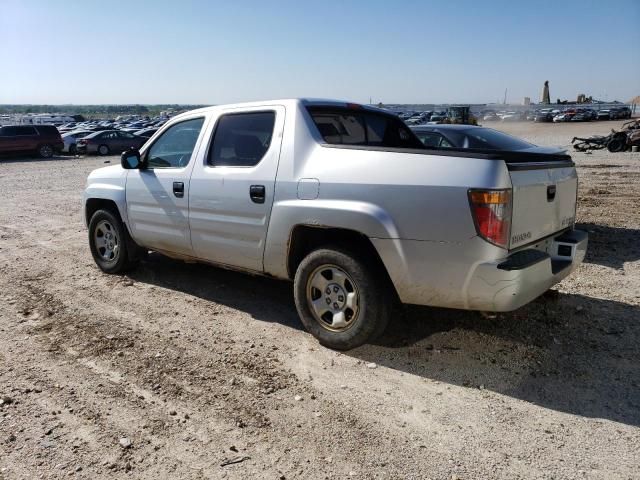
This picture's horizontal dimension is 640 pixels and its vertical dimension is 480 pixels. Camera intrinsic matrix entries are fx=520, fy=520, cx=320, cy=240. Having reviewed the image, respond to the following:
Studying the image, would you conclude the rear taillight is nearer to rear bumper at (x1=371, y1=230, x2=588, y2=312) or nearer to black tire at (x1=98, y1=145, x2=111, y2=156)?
rear bumper at (x1=371, y1=230, x2=588, y2=312)

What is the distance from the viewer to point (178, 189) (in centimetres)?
488

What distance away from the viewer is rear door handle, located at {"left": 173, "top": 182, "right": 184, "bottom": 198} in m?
4.85

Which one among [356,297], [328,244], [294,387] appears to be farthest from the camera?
[328,244]

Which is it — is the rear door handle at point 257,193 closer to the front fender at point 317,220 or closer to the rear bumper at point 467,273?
the front fender at point 317,220

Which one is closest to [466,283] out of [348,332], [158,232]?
[348,332]

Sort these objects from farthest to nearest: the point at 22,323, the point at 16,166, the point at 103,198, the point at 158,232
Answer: the point at 16,166, the point at 103,198, the point at 158,232, the point at 22,323

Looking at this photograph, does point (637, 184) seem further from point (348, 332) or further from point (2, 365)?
point (2, 365)

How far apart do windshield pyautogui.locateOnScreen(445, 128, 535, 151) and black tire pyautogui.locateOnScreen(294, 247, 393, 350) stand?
454 centimetres

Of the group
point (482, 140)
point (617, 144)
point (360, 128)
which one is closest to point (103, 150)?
point (617, 144)

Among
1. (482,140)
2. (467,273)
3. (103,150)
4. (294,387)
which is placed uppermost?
(482,140)

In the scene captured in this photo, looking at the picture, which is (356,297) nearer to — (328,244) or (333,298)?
(333,298)

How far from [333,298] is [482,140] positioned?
475 cm

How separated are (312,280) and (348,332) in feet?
1.60

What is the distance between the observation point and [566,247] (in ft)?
12.7
